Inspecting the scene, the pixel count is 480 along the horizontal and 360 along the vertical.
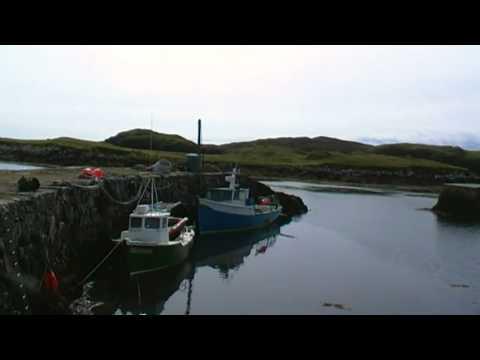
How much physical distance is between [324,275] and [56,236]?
13731 mm

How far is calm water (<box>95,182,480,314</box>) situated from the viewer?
19031 millimetres

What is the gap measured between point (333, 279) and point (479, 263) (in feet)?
42.8

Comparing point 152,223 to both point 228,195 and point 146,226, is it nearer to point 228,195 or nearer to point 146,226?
point 146,226

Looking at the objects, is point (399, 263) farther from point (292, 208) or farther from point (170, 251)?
point (292, 208)

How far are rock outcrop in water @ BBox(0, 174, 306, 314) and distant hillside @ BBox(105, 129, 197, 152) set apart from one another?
79606mm

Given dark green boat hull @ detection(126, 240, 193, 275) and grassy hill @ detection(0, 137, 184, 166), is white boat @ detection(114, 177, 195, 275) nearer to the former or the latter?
dark green boat hull @ detection(126, 240, 193, 275)

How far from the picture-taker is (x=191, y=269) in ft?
83.9

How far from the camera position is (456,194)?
58438mm

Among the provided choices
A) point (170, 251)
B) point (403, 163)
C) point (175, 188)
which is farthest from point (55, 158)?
point (403, 163)

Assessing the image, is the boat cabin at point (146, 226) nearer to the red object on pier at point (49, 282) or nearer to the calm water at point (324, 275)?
the calm water at point (324, 275)

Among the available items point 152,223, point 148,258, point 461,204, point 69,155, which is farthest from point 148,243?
Result: point 69,155

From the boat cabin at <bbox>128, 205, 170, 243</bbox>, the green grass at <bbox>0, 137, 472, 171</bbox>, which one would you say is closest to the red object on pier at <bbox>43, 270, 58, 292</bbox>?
the boat cabin at <bbox>128, 205, 170, 243</bbox>

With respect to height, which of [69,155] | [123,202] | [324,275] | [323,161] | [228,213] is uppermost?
[323,161]
